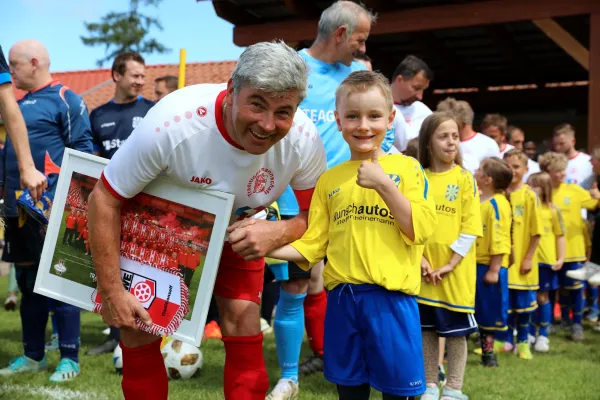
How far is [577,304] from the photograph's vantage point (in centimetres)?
780

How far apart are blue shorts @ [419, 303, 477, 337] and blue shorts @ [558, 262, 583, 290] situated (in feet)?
12.6

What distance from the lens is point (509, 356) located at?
254 inches

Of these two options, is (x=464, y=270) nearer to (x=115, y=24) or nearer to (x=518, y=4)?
(x=518, y=4)

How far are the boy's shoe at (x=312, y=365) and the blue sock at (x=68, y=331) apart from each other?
5.01 feet

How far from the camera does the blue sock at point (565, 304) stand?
809 centimetres

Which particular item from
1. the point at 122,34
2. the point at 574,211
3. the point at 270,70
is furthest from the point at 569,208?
the point at 122,34

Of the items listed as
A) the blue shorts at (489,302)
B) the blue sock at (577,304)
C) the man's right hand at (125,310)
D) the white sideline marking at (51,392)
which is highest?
the man's right hand at (125,310)

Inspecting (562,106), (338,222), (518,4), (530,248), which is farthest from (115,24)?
(338,222)

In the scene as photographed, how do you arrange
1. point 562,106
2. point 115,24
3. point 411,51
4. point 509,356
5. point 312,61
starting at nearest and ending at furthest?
point 312,61 < point 509,356 < point 411,51 < point 562,106 < point 115,24

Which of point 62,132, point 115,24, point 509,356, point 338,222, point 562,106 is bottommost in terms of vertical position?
point 509,356

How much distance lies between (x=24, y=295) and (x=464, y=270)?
9.86ft

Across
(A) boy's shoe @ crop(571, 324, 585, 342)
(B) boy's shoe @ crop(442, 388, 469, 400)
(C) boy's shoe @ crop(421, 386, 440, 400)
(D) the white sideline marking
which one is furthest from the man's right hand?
(A) boy's shoe @ crop(571, 324, 585, 342)

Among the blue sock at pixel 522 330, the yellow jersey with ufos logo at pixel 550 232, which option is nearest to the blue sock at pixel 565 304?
the yellow jersey with ufos logo at pixel 550 232

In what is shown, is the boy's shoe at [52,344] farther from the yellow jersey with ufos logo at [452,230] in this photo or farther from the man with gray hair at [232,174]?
the man with gray hair at [232,174]
